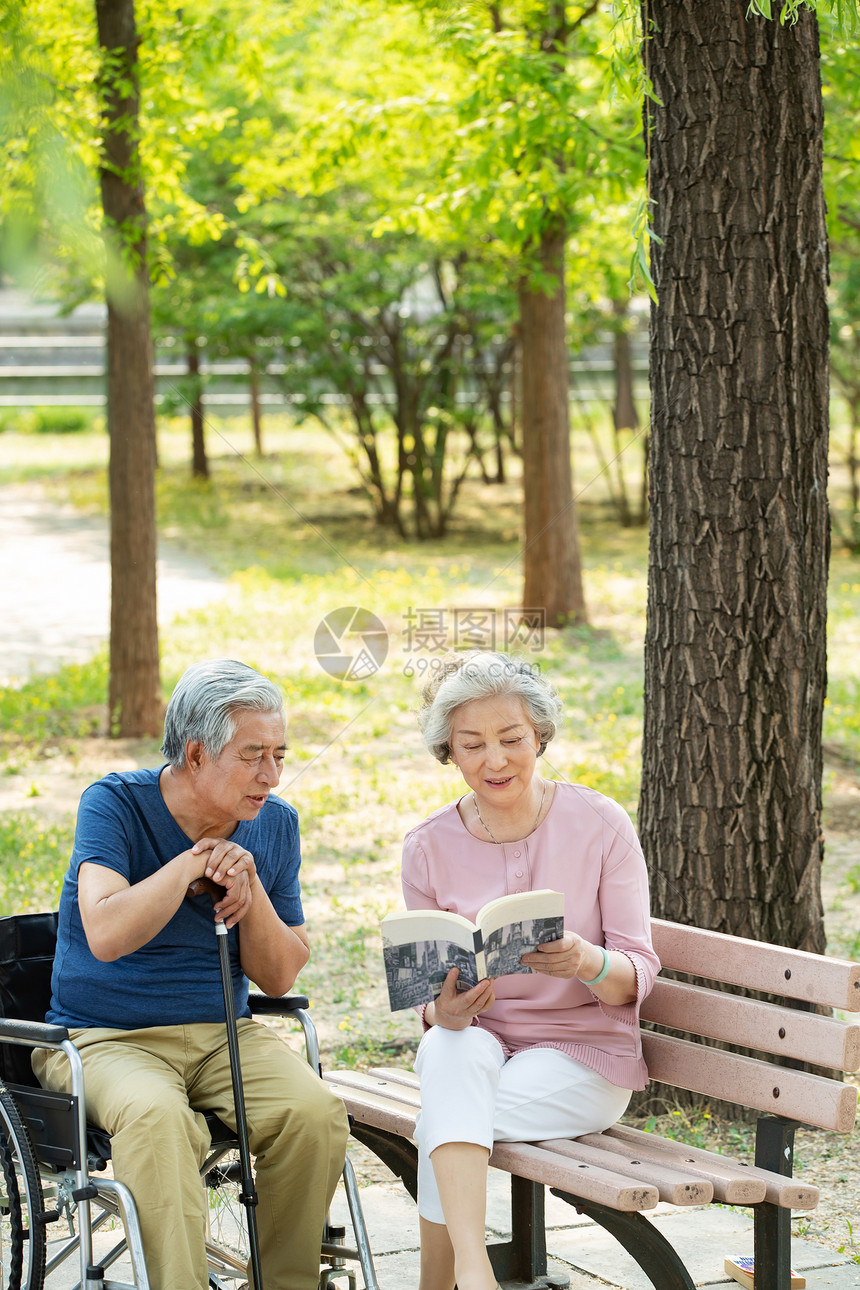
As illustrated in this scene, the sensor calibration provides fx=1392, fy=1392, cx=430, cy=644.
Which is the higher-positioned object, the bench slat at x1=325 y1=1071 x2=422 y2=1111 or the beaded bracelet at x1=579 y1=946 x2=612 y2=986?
the beaded bracelet at x1=579 y1=946 x2=612 y2=986

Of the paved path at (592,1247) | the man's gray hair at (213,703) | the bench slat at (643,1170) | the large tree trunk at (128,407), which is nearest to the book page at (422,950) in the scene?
the bench slat at (643,1170)

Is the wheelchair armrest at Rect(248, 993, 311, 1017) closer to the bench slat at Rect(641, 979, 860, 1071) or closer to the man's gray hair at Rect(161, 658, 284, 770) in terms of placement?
the man's gray hair at Rect(161, 658, 284, 770)

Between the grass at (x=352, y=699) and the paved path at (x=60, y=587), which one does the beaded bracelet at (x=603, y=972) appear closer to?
the grass at (x=352, y=699)

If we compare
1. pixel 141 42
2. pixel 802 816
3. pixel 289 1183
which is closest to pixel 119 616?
pixel 141 42

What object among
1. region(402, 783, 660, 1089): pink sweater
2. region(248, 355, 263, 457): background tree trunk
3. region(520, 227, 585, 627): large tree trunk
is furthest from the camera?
region(248, 355, 263, 457): background tree trunk

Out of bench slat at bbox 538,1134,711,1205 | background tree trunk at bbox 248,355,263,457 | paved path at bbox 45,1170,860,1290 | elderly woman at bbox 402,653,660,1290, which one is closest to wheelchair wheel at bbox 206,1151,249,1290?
paved path at bbox 45,1170,860,1290

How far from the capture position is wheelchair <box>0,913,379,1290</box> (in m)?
2.22

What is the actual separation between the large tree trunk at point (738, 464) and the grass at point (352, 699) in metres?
0.75

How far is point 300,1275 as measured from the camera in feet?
7.97

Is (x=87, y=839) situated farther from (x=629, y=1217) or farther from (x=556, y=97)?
(x=556, y=97)

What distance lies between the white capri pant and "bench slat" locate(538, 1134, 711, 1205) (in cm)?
5

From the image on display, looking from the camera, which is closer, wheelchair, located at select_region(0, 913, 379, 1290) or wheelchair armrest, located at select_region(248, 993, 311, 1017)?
wheelchair, located at select_region(0, 913, 379, 1290)

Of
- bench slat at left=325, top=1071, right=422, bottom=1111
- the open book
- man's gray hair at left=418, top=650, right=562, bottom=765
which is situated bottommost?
bench slat at left=325, top=1071, right=422, bottom=1111

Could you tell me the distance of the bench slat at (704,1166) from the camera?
2.25 meters
